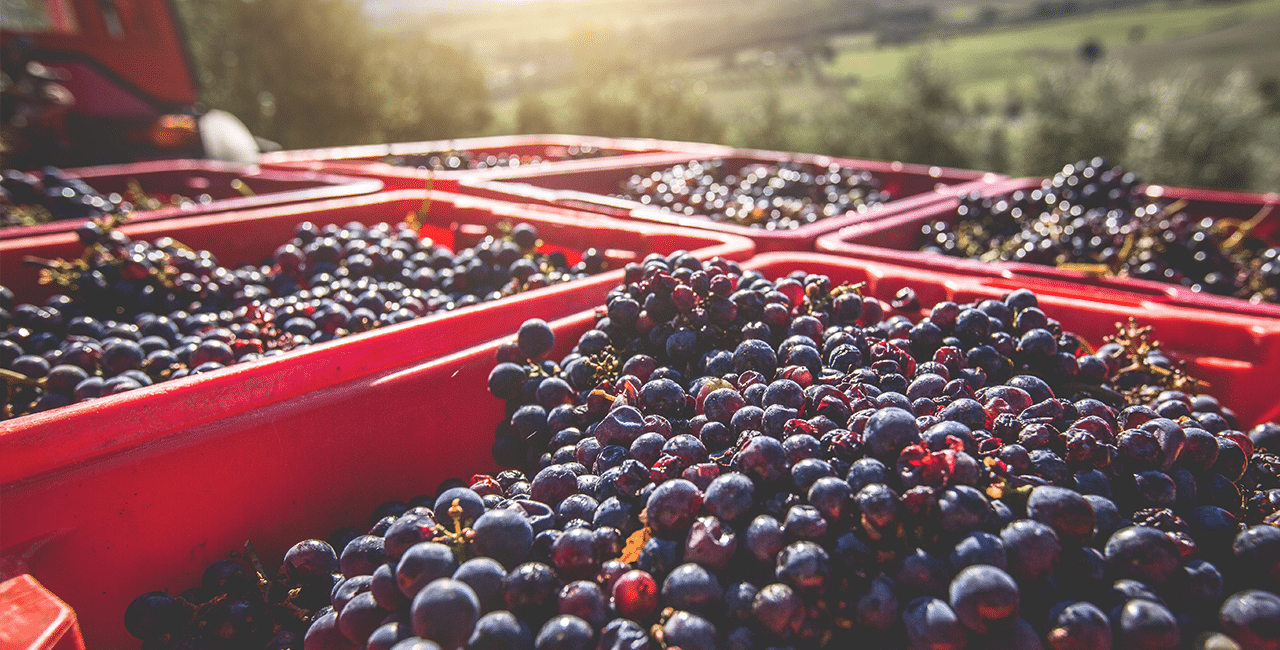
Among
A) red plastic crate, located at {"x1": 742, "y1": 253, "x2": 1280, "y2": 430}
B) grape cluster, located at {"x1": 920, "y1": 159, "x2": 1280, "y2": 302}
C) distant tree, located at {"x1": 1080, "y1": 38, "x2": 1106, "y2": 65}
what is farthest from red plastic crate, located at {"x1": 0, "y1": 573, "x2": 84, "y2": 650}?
distant tree, located at {"x1": 1080, "y1": 38, "x2": 1106, "y2": 65}

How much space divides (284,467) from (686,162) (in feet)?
9.84

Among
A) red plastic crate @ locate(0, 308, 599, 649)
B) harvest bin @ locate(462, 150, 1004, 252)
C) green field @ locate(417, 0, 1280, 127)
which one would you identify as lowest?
red plastic crate @ locate(0, 308, 599, 649)

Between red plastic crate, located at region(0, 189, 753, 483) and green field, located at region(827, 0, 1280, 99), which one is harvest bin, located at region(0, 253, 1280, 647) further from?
green field, located at region(827, 0, 1280, 99)

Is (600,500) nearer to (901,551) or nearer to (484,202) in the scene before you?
(901,551)

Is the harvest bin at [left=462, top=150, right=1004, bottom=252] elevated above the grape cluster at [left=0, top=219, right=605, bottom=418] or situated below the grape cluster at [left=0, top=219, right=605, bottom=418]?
above

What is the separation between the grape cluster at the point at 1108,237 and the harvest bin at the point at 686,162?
25cm

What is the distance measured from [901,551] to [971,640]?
0.12 m

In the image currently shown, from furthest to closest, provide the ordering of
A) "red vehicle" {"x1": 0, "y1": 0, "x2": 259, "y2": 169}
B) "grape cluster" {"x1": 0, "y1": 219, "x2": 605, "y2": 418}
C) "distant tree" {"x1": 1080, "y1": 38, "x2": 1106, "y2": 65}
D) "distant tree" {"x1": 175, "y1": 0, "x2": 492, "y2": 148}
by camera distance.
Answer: "distant tree" {"x1": 1080, "y1": 38, "x2": 1106, "y2": 65}, "distant tree" {"x1": 175, "y1": 0, "x2": 492, "y2": 148}, "red vehicle" {"x1": 0, "y1": 0, "x2": 259, "y2": 169}, "grape cluster" {"x1": 0, "y1": 219, "x2": 605, "y2": 418}

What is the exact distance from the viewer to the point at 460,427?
131 cm

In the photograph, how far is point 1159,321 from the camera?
1390 millimetres

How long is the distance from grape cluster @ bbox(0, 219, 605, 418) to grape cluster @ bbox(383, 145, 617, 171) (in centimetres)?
190

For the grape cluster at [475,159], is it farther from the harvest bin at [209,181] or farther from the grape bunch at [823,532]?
the grape bunch at [823,532]

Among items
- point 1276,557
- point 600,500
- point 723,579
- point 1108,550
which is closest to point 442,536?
point 600,500

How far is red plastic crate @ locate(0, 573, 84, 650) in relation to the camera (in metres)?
0.70
